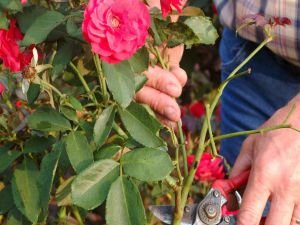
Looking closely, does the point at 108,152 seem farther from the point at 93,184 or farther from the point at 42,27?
the point at 42,27

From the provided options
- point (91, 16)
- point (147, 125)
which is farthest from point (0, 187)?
point (91, 16)

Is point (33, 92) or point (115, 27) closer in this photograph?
point (115, 27)

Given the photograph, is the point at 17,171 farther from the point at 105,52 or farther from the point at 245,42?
the point at 245,42

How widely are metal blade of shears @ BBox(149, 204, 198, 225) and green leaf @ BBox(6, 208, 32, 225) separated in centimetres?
31

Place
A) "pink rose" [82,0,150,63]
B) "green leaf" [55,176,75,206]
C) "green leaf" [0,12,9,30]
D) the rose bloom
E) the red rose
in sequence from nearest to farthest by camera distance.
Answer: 1. "pink rose" [82,0,150,63]
2. "green leaf" [0,12,9,30]
3. "green leaf" [55,176,75,206]
4. the rose bloom
5. the red rose

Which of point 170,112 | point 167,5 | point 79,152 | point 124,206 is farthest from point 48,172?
point 167,5

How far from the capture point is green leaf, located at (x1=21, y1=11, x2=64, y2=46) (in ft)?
4.19

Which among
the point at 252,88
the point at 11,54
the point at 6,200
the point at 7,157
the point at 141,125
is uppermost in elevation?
the point at 11,54

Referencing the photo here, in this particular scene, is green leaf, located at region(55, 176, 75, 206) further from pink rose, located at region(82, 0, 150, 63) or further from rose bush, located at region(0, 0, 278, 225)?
pink rose, located at region(82, 0, 150, 63)

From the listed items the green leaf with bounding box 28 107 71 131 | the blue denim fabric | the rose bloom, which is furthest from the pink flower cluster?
the rose bloom

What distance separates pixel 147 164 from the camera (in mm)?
1184

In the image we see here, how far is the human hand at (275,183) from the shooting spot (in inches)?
51.3

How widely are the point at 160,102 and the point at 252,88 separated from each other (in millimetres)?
608

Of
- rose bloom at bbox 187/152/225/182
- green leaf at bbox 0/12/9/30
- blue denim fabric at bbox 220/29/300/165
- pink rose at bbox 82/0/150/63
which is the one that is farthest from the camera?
rose bloom at bbox 187/152/225/182
